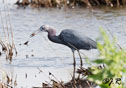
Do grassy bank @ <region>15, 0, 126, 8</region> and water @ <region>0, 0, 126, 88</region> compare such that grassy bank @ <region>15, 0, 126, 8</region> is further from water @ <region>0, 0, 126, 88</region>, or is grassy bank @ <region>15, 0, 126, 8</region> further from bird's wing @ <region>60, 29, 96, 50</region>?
bird's wing @ <region>60, 29, 96, 50</region>

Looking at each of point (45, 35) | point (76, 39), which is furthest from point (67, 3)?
point (76, 39)

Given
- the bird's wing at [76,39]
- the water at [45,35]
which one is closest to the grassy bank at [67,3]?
the water at [45,35]

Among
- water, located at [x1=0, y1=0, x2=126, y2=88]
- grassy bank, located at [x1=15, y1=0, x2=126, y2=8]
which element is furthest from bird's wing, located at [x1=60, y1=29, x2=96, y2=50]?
grassy bank, located at [x1=15, y1=0, x2=126, y2=8]

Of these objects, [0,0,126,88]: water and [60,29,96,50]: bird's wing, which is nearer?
[0,0,126,88]: water

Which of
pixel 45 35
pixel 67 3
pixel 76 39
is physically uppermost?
pixel 76 39

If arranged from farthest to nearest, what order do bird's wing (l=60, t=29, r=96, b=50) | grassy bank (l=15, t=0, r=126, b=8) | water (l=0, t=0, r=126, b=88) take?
1. grassy bank (l=15, t=0, r=126, b=8)
2. bird's wing (l=60, t=29, r=96, b=50)
3. water (l=0, t=0, r=126, b=88)

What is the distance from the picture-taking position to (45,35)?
903 centimetres

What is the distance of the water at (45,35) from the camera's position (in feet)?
20.0

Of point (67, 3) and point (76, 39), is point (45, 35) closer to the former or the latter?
point (76, 39)

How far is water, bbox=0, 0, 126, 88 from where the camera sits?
6098mm

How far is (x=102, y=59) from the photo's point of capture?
1.47 metres

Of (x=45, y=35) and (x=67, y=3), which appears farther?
(x=67, y=3)

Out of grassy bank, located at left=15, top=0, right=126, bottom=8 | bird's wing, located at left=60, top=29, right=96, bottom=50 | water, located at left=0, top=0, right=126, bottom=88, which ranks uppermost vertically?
bird's wing, located at left=60, top=29, right=96, bottom=50

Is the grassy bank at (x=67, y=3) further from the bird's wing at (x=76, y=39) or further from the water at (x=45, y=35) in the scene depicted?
the bird's wing at (x=76, y=39)
